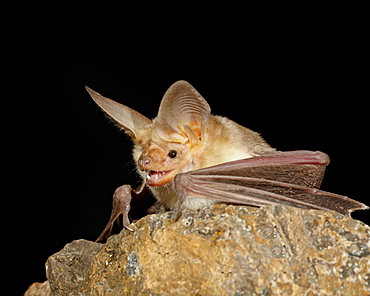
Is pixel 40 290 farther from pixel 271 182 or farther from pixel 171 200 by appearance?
pixel 271 182

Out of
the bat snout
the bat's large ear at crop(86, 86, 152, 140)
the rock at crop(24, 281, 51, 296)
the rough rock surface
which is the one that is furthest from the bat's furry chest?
the rock at crop(24, 281, 51, 296)

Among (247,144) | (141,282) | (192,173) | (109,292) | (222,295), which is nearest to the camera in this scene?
(222,295)

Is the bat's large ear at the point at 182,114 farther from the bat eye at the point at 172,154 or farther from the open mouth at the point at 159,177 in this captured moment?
the open mouth at the point at 159,177

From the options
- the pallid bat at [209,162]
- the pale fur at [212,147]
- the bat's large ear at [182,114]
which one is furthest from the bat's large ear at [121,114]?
the bat's large ear at [182,114]

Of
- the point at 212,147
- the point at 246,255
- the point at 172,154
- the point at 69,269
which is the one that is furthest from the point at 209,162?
the point at 69,269

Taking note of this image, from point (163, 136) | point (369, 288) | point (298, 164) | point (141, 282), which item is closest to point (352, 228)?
point (369, 288)

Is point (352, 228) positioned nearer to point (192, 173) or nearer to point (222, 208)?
point (222, 208)
